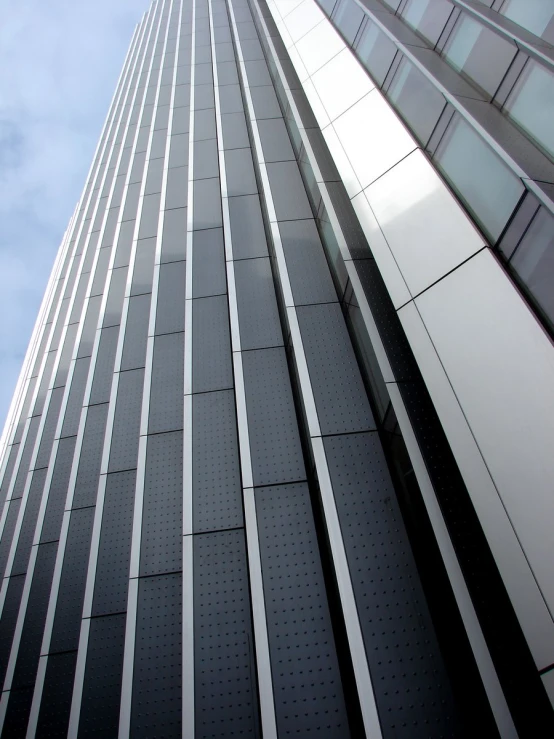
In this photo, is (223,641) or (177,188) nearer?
(223,641)

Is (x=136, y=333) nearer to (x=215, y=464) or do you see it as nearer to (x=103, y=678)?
(x=215, y=464)

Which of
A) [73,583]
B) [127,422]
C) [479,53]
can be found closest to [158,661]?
[73,583]

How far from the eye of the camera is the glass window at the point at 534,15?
5.81m

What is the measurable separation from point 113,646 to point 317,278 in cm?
695

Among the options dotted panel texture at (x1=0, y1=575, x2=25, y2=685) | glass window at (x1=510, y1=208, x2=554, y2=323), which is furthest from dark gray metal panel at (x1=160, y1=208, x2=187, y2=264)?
glass window at (x1=510, y1=208, x2=554, y2=323)

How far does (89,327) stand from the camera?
12773 millimetres

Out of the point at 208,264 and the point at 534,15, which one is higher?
the point at 208,264

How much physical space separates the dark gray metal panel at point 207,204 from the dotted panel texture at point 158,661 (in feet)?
28.3

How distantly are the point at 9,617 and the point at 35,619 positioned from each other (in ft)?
2.93

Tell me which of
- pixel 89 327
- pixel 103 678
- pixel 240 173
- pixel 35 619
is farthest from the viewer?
pixel 89 327

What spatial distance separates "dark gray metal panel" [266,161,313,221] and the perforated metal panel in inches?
259

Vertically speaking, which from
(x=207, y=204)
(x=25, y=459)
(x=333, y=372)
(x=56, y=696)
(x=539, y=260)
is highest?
(x=207, y=204)

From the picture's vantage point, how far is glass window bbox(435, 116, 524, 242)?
4.86 metres

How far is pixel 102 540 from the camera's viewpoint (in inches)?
291
